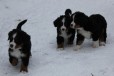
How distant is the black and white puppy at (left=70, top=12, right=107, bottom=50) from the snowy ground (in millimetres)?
248

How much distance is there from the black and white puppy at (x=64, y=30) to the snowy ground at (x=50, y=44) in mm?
249

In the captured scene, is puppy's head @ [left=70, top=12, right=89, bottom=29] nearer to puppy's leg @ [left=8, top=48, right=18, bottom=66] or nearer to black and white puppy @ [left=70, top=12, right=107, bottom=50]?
black and white puppy @ [left=70, top=12, right=107, bottom=50]

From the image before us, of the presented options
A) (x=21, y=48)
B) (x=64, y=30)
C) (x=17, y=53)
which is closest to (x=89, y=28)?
(x=64, y=30)

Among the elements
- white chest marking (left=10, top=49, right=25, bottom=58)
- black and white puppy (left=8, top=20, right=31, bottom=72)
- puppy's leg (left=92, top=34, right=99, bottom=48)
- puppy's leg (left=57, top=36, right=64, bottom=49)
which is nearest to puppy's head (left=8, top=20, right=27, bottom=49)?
black and white puppy (left=8, top=20, right=31, bottom=72)

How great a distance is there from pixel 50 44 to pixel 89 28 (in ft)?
5.15

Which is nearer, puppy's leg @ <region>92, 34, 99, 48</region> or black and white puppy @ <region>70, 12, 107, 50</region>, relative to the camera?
black and white puppy @ <region>70, 12, 107, 50</region>

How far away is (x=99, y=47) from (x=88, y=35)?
1.68ft

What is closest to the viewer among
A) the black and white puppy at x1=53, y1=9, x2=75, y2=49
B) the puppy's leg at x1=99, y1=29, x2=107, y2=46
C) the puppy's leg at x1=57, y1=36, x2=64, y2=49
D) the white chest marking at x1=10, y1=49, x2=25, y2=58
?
the white chest marking at x1=10, y1=49, x2=25, y2=58

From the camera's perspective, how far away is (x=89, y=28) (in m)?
9.65

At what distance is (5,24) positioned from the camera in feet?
40.9

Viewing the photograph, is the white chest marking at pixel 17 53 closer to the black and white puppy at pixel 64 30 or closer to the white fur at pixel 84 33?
the black and white puppy at pixel 64 30

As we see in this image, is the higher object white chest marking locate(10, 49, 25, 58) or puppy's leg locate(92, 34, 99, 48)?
puppy's leg locate(92, 34, 99, 48)

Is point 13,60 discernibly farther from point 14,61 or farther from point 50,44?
point 50,44

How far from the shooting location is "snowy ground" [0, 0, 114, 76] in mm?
8594
